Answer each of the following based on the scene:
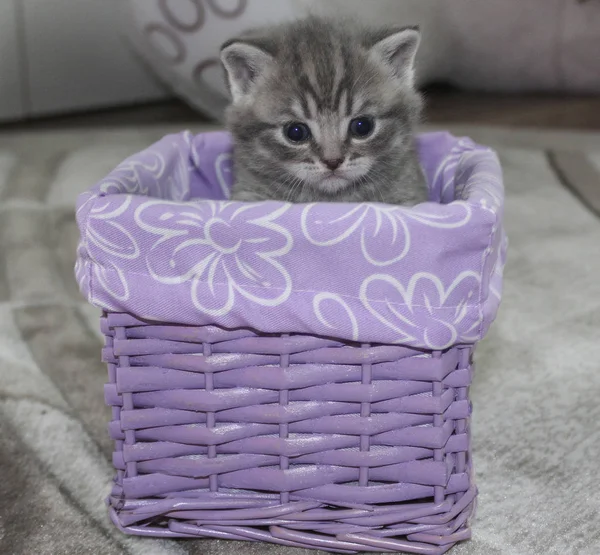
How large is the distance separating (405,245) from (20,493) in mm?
684

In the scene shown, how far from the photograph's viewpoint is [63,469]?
1236mm

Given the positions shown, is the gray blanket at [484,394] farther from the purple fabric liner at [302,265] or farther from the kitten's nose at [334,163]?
the kitten's nose at [334,163]

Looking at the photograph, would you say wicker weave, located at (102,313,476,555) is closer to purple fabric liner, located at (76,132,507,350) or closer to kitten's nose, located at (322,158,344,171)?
purple fabric liner, located at (76,132,507,350)

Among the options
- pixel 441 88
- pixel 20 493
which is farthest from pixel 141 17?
pixel 20 493

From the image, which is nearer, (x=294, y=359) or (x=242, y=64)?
(x=294, y=359)

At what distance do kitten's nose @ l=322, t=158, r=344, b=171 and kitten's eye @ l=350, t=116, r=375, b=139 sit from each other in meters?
0.06

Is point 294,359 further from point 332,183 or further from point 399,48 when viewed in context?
point 399,48

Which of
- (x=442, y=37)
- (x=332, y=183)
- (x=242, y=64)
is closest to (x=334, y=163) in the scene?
(x=332, y=183)

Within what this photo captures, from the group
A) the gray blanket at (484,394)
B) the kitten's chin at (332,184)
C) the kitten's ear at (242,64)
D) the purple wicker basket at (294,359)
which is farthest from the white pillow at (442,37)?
the purple wicker basket at (294,359)

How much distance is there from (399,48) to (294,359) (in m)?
0.57

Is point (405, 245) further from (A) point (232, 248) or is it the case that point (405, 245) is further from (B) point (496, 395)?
(B) point (496, 395)

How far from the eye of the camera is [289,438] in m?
1.01

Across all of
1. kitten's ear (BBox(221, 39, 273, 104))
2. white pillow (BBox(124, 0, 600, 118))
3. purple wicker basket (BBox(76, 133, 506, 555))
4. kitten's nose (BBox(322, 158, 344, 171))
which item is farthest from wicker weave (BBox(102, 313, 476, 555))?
white pillow (BBox(124, 0, 600, 118))

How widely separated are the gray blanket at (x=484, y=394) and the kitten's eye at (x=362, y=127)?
514 millimetres
